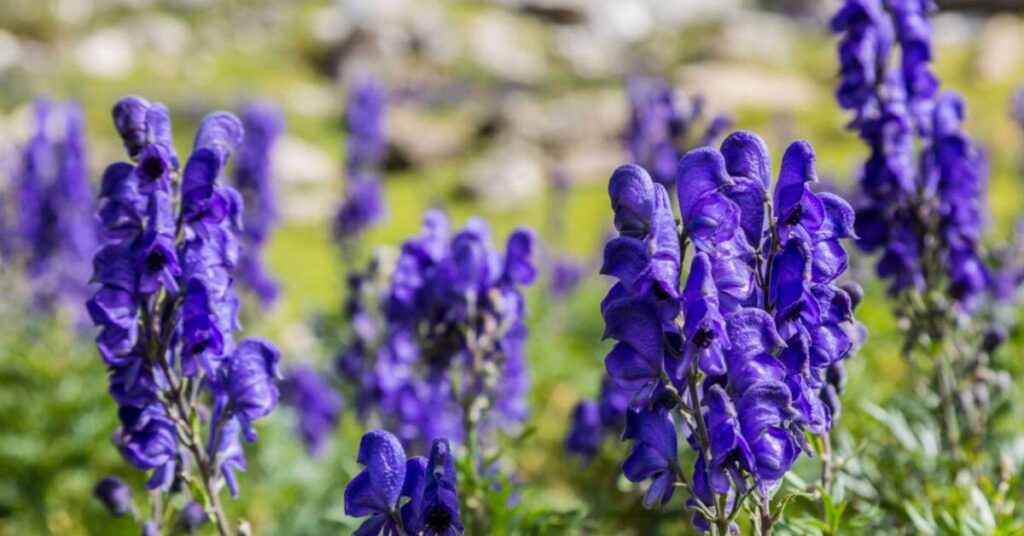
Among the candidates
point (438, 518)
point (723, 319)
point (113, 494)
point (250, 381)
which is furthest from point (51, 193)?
point (723, 319)

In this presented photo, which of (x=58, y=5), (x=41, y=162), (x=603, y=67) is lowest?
(x=603, y=67)

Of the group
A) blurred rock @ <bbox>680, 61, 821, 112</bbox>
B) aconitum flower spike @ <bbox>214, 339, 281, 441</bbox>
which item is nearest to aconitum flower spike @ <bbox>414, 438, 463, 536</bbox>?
aconitum flower spike @ <bbox>214, 339, 281, 441</bbox>

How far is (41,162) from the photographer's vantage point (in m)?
7.29

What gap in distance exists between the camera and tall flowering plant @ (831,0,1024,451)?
3.30m

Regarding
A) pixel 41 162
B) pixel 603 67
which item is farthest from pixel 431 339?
pixel 603 67

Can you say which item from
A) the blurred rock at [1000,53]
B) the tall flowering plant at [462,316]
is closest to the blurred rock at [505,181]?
the blurred rock at [1000,53]

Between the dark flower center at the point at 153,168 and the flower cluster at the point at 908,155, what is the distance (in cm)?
230

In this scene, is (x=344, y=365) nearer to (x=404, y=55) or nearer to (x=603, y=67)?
(x=404, y=55)

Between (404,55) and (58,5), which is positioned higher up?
(58,5)

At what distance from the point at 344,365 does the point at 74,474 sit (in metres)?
1.78

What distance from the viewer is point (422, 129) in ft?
117

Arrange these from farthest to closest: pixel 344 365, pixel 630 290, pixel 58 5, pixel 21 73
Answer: pixel 58 5
pixel 21 73
pixel 344 365
pixel 630 290

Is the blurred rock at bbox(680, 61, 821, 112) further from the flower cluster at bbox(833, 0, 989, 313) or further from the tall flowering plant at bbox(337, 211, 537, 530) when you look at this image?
the flower cluster at bbox(833, 0, 989, 313)

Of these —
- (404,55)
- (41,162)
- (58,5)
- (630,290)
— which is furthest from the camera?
(58,5)
